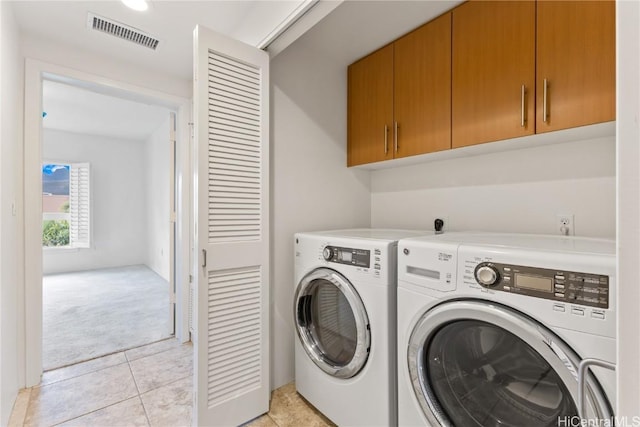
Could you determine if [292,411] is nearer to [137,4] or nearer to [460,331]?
[460,331]

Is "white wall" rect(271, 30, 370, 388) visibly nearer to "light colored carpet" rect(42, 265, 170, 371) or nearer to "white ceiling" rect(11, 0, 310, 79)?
"white ceiling" rect(11, 0, 310, 79)

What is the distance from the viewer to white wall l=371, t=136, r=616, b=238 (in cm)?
138

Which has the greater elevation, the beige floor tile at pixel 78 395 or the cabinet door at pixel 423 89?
the cabinet door at pixel 423 89

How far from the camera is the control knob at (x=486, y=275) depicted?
0.90 metres

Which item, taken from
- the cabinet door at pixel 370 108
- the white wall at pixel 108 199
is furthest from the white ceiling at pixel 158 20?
the white wall at pixel 108 199

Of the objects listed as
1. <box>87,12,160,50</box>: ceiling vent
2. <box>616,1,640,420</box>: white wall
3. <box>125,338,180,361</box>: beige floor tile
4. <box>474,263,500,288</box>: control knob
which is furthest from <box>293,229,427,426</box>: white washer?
<box>87,12,160,50</box>: ceiling vent

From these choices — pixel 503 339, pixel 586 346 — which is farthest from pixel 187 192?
pixel 586 346

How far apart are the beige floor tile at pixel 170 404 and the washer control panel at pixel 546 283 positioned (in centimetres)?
171

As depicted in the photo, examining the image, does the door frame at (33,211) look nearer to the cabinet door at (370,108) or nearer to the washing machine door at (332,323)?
the washing machine door at (332,323)

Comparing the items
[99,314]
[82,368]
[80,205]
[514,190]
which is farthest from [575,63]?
[80,205]

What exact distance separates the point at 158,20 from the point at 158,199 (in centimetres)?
407

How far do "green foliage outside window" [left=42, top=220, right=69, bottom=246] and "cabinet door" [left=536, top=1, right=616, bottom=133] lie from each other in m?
7.18

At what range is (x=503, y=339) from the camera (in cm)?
94

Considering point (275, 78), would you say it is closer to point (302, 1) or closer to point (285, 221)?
point (302, 1)
